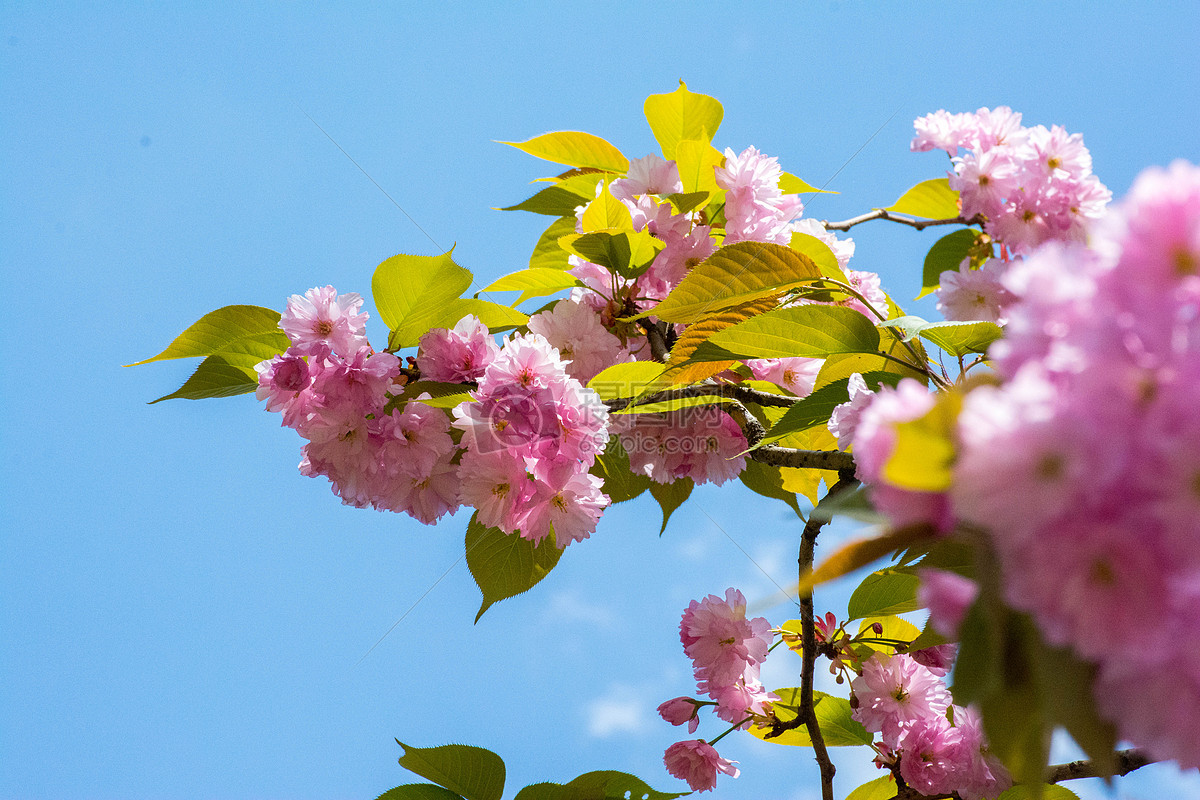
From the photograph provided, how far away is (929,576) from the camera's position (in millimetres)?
394

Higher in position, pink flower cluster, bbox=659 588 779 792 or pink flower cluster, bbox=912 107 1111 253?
pink flower cluster, bbox=912 107 1111 253

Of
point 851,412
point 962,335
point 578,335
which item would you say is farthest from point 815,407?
point 578,335

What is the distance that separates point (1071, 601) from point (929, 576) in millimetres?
65

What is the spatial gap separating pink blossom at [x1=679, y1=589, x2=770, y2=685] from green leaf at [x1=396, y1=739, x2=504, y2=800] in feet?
1.61

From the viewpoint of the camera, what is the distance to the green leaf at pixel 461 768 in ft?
4.53

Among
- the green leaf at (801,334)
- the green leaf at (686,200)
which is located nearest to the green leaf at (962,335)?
the green leaf at (801,334)

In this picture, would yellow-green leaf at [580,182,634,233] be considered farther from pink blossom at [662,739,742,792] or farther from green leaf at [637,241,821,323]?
pink blossom at [662,739,742,792]

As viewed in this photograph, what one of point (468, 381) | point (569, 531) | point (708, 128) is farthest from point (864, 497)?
point (708, 128)

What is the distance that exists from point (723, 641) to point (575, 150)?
1177 mm

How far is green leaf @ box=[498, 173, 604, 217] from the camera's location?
1778mm

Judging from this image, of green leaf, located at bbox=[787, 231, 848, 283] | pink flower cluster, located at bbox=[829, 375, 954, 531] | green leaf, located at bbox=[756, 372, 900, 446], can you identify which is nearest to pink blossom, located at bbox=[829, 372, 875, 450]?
green leaf, located at bbox=[756, 372, 900, 446]

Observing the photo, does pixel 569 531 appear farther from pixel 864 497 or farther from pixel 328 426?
pixel 864 497

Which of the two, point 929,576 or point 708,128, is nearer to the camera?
point 929,576

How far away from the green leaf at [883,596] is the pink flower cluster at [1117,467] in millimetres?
1118
